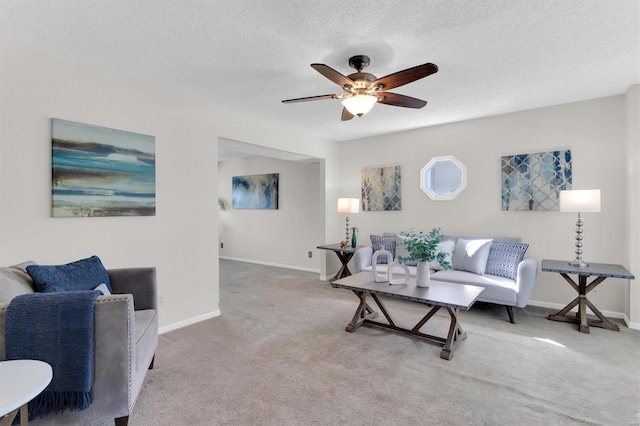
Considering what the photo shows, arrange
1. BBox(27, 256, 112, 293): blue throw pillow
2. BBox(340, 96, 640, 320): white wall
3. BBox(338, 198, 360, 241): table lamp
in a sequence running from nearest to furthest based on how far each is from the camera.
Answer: BBox(27, 256, 112, 293): blue throw pillow → BBox(340, 96, 640, 320): white wall → BBox(338, 198, 360, 241): table lamp

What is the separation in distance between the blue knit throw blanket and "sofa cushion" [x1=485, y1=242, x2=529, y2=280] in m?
3.92

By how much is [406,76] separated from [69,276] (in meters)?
2.55

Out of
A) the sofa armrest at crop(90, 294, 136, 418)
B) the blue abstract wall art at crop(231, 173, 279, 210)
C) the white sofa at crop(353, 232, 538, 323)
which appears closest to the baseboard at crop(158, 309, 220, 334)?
the sofa armrest at crop(90, 294, 136, 418)

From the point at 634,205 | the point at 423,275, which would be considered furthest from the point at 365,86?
the point at 634,205

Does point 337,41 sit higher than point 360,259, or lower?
higher

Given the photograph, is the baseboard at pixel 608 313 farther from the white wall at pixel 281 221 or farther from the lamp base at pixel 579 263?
the white wall at pixel 281 221

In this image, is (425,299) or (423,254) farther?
(423,254)

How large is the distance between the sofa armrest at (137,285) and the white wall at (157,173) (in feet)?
2.07

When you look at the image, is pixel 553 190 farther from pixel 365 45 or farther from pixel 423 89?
pixel 365 45

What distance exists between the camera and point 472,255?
3.87 m

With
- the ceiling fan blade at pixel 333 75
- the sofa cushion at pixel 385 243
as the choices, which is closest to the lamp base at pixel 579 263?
the sofa cushion at pixel 385 243

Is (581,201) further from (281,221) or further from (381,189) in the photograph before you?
(281,221)

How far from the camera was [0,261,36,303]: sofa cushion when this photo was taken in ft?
5.21

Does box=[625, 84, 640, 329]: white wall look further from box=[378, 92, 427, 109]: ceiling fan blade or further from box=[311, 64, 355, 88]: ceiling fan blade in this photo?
box=[311, 64, 355, 88]: ceiling fan blade
